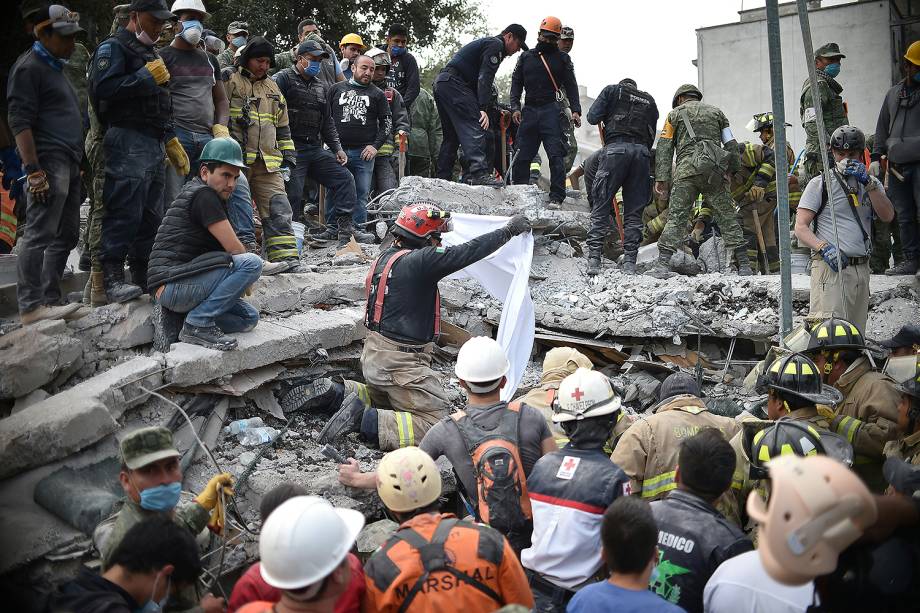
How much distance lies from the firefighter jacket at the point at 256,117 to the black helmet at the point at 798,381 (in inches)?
199

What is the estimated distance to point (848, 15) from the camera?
1789cm

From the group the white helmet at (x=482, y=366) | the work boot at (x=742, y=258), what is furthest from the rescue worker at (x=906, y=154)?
the white helmet at (x=482, y=366)

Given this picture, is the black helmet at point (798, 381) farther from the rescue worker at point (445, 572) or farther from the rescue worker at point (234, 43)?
the rescue worker at point (234, 43)

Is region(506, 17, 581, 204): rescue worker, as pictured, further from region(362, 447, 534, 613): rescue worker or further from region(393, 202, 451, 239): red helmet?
region(362, 447, 534, 613): rescue worker

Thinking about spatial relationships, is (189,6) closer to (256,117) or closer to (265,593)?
(256,117)

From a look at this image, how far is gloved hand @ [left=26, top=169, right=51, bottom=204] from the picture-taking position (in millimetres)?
5625

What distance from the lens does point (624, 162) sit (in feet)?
31.6

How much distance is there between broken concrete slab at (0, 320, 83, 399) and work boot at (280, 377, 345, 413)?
149cm

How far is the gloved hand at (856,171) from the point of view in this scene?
679 centimetres

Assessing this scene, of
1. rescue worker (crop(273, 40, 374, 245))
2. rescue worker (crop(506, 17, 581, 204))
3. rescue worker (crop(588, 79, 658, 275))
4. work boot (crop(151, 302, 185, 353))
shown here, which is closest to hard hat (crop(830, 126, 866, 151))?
rescue worker (crop(588, 79, 658, 275))

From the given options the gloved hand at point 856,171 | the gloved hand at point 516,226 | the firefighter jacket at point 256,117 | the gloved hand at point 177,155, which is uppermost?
the firefighter jacket at point 256,117

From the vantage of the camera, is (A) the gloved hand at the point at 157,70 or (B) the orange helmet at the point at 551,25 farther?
(B) the orange helmet at the point at 551,25

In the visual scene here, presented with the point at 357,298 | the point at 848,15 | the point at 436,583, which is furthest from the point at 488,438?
the point at 848,15

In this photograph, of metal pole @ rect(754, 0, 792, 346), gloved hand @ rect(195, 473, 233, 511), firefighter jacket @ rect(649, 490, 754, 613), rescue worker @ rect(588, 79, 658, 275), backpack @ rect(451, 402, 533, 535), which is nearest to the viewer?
firefighter jacket @ rect(649, 490, 754, 613)
